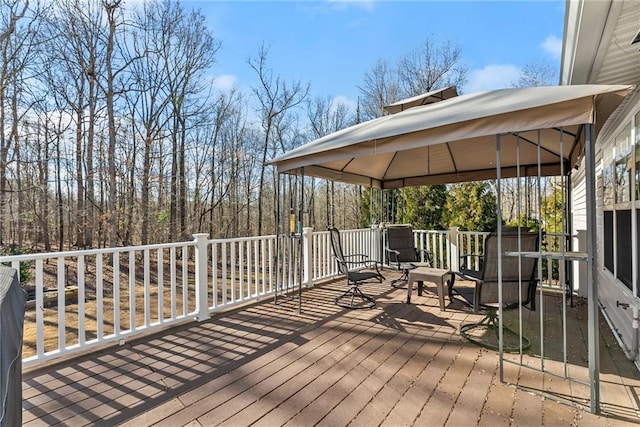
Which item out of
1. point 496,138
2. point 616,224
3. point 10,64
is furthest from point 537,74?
point 10,64

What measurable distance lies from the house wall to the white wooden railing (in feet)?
6.40

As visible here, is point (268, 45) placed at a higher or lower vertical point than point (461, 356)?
higher

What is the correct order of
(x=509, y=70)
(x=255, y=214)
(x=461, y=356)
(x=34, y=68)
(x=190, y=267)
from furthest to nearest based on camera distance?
(x=255, y=214)
(x=509, y=70)
(x=190, y=267)
(x=34, y=68)
(x=461, y=356)

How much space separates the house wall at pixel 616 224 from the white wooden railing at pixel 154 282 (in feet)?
6.40

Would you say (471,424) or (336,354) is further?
(336,354)

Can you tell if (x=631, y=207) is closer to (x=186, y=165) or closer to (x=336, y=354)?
(x=336, y=354)

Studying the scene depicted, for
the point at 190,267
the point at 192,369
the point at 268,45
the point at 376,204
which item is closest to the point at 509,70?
the point at 376,204

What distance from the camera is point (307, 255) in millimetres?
5508

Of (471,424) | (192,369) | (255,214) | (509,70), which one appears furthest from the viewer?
(255,214)

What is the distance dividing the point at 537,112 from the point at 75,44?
10.7 metres

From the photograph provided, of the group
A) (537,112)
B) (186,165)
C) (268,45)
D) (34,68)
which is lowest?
(537,112)

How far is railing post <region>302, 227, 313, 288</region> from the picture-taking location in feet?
17.9

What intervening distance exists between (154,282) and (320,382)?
8.59 metres

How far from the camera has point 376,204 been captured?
11695mm
